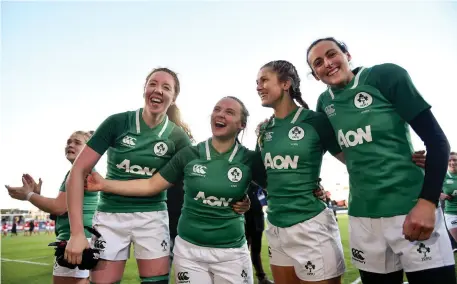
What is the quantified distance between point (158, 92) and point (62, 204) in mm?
1909

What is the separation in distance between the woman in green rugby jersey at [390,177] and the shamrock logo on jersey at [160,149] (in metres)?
1.34

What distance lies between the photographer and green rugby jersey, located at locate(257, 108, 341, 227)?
7.46 ft

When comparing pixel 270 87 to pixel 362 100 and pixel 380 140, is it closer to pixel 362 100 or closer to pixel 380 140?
pixel 362 100

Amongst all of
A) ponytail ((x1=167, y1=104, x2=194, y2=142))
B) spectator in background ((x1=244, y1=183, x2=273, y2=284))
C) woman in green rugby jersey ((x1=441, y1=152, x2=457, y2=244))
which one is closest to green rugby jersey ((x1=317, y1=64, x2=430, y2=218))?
ponytail ((x1=167, y1=104, x2=194, y2=142))

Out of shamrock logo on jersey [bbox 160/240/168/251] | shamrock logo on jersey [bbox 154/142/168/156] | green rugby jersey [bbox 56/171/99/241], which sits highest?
shamrock logo on jersey [bbox 154/142/168/156]

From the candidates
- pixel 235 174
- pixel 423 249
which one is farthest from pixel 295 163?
pixel 423 249

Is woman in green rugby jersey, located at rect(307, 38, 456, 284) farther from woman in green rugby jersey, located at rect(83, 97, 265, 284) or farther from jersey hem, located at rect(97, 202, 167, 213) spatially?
jersey hem, located at rect(97, 202, 167, 213)

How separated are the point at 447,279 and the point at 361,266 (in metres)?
0.45

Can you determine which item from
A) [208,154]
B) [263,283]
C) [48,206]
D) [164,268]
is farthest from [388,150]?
[263,283]

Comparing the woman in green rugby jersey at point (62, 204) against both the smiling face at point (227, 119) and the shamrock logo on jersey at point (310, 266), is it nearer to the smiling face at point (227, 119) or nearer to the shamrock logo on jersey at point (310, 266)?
the smiling face at point (227, 119)

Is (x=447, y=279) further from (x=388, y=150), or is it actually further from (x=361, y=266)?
(x=388, y=150)

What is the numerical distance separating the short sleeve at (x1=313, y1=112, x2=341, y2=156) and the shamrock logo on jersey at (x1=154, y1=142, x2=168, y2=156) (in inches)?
48.0

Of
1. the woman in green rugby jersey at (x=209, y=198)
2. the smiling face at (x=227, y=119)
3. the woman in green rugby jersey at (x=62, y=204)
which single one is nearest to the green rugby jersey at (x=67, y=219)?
the woman in green rugby jersey at (x=62, y=204)

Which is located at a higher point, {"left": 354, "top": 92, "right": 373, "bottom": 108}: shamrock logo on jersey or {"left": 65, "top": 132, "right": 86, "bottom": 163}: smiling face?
{"left": 354, "top": 92, "right": 373, "bottom": 108}: shamrock logo on jersey
